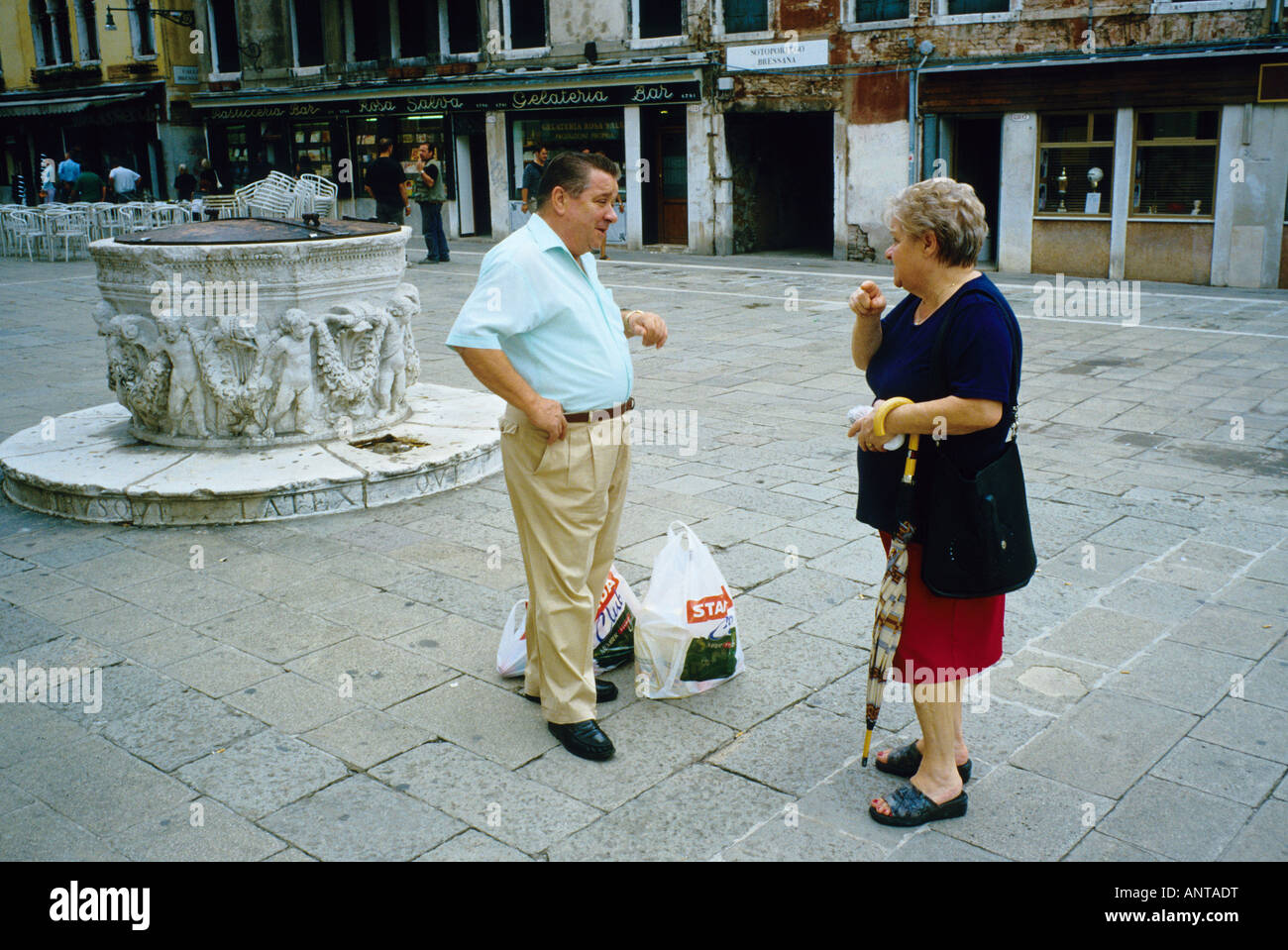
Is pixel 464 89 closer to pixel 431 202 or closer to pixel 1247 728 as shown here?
pixel 431 202

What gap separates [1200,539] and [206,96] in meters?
27.5

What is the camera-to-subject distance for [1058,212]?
54.9 feet

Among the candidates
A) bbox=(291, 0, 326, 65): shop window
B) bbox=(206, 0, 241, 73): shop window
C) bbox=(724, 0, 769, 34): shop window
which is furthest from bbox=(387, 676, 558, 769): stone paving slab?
bbox=(206, 0, 241, 73): shop window

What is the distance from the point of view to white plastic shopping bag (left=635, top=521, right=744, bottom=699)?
13.0 ft

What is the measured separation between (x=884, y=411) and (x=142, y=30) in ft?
99.5

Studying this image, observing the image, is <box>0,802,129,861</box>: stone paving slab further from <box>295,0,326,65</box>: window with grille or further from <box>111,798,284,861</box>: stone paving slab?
<box>295,0,326,65</box>: window with grille

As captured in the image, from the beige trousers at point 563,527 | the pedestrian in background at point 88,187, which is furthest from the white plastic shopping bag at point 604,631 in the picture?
the pedestrian in background at point 88,187

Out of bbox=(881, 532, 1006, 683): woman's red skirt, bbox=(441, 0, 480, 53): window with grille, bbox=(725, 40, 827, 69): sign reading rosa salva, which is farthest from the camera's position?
bbox=(441, 0, 480, 53): window with grille

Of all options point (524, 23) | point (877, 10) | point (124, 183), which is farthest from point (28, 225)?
point (877, 10)

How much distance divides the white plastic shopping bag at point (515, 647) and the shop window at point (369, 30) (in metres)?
23.0

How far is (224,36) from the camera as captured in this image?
91.2ft

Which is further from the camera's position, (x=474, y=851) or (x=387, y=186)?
(x=387, y=186)

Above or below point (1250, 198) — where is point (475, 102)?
above

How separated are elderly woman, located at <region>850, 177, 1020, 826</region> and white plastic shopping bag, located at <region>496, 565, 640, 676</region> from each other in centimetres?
110
